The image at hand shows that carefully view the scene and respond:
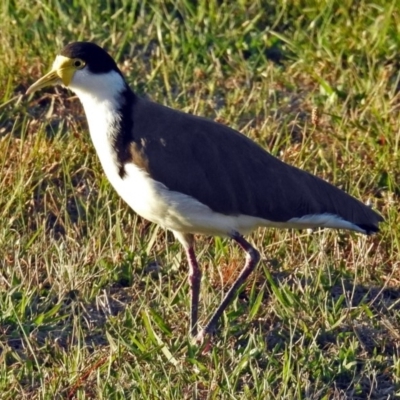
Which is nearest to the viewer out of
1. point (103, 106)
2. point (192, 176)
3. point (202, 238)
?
point (192, 176)

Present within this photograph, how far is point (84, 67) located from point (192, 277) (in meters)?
1.04

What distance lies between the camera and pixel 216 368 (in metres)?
4.77

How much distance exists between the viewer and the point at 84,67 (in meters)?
5.34

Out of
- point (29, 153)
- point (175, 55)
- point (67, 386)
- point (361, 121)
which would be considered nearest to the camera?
point (67, 386)

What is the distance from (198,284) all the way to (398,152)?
1.60m

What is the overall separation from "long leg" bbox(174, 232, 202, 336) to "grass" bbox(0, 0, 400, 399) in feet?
0.32

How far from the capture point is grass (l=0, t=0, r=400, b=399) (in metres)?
4.84

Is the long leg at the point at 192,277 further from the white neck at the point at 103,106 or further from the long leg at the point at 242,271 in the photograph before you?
the white neck at the point at 103,106

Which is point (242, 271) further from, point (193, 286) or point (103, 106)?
point (103, 106)

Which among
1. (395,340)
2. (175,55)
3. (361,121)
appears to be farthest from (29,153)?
(395,340)

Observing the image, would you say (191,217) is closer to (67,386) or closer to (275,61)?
(67,386)

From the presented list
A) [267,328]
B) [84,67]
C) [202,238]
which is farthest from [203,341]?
[84,67]

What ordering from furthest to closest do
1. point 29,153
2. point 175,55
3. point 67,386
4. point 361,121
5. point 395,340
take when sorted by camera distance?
1. point 175,55
2. point 361,121
3. point 29,153
4. point 395,340
5. point 67,386

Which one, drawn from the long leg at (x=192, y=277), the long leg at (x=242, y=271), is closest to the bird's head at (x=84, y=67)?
the long leg at (x=192, y=277)
